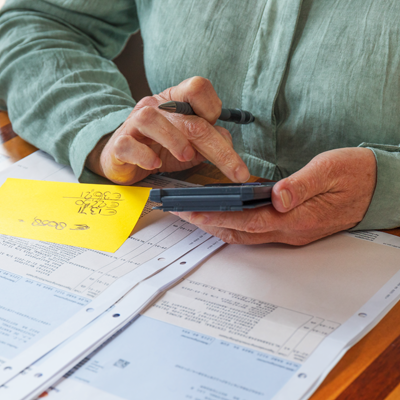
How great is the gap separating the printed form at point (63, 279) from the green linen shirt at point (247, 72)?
20cm

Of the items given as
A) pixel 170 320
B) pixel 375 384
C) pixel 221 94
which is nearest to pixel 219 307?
pixel 170 320

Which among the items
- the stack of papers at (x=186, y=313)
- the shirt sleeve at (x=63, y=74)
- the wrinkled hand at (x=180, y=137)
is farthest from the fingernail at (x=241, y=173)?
the shirt sleeve at (x=63, y=74)

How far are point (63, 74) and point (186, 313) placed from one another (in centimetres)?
61

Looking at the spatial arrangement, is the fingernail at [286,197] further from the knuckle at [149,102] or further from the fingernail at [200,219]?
the knuckle at [149,102]

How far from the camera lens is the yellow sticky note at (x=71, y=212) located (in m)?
0.58

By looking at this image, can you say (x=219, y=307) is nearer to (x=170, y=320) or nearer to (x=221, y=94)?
(x=170, y=320)

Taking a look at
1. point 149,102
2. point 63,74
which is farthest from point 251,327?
point 63,74

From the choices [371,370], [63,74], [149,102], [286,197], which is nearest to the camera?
[371,370]

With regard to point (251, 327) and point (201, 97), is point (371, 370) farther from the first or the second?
point (201, 97)

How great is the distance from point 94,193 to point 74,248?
14 centimetres

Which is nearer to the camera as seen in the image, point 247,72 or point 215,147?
point 215,147

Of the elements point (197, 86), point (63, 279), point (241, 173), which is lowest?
point (63, 279)

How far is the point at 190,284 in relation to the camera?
485mm

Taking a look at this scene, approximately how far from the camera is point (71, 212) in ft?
2.07
